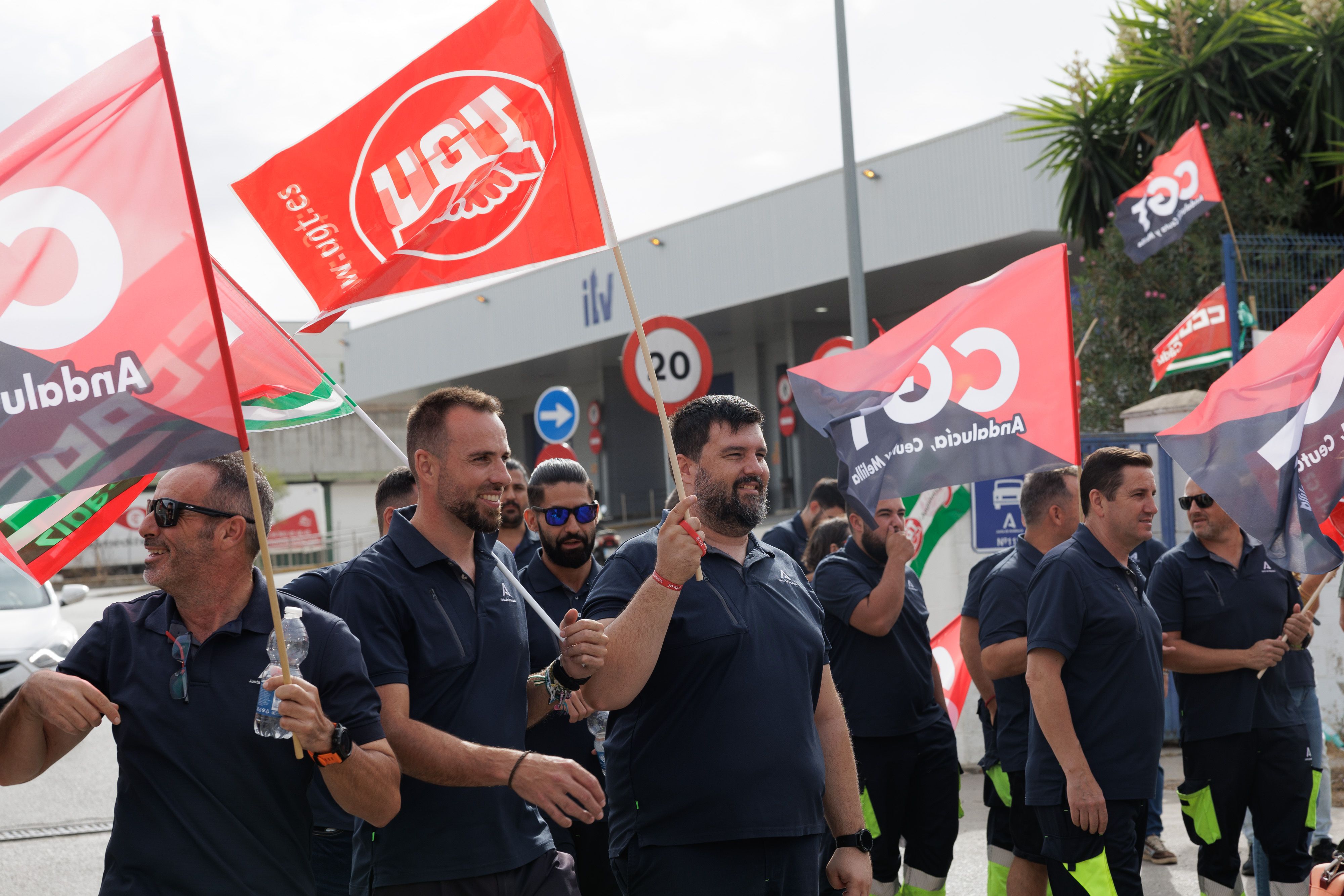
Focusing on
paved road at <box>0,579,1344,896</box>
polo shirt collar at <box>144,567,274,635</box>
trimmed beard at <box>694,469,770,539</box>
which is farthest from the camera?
paved road at <box>0,579,1344,896</box>

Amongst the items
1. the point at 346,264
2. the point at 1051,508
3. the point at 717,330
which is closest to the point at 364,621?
the point at 346,264

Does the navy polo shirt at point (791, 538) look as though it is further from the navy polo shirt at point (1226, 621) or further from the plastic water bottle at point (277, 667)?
the plastic water bottle at point (277, 667)

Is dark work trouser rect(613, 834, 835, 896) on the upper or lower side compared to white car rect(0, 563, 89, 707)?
lower

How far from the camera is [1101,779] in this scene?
Result: 190 inches

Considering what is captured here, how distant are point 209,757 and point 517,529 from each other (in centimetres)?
348

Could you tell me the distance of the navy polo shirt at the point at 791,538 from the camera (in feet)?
28.5

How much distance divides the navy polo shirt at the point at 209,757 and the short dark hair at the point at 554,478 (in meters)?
2.41

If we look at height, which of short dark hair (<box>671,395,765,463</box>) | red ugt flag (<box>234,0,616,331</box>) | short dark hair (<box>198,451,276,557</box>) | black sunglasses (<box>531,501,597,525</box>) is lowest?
black sunglasses (<box>531,501,597,525</box>)

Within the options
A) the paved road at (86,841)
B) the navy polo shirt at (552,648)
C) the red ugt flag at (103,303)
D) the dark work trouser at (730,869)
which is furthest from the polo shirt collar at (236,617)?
the paved road at (86,841)

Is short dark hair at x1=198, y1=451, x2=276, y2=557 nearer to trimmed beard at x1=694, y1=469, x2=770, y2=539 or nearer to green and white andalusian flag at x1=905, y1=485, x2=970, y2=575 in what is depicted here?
trimmed beard at x1=694, y1=469, x2=770, y2=539

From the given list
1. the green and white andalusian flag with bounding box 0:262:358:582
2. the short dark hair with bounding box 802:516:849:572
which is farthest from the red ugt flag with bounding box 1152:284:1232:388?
the green and white andalusian flag with bounding box 0:262:358:582

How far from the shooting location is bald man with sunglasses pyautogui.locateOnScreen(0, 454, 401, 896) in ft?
9.89

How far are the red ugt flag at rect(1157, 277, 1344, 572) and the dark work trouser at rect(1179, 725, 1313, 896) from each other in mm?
1014

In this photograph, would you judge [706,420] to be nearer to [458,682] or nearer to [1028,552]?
[458,682]
